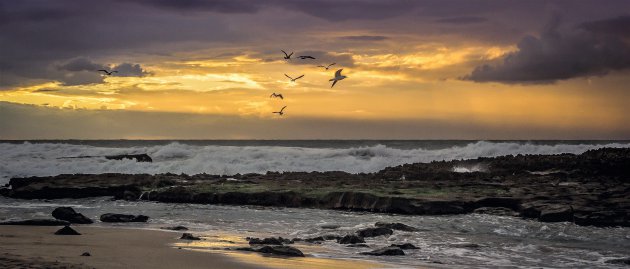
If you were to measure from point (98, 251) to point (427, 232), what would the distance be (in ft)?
29.5

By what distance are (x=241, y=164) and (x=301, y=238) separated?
28.9m

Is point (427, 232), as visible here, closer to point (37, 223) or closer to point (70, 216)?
point (70, 216)

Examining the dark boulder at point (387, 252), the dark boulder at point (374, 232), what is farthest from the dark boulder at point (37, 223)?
the dark boulder at point (387, 252)

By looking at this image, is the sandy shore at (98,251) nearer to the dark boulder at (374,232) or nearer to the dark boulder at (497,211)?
the dark boulder at (374,232)

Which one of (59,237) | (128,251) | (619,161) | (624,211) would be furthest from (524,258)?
(619,161)

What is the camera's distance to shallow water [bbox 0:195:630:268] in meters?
14.9

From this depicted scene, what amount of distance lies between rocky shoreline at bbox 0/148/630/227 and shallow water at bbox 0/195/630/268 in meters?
0.92

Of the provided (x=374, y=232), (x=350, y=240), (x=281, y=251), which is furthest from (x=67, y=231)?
(x=374, y=232)

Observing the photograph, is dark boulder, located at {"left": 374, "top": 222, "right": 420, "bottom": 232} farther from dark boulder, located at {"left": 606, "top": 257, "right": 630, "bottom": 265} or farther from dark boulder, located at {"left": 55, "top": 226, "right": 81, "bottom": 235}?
dark boulder, located at {"left": 55, "top": 226, "right": 81, "bottom": 235}

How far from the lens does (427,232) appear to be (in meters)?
19.1

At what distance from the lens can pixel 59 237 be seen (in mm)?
16594

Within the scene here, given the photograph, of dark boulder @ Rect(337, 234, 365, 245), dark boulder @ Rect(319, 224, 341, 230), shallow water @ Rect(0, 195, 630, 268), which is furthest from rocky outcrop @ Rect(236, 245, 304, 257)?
dark boulder @ Rect(319, 224, 341, 230)

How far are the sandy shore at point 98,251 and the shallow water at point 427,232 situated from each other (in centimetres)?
165

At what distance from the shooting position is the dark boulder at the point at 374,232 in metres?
18.0
